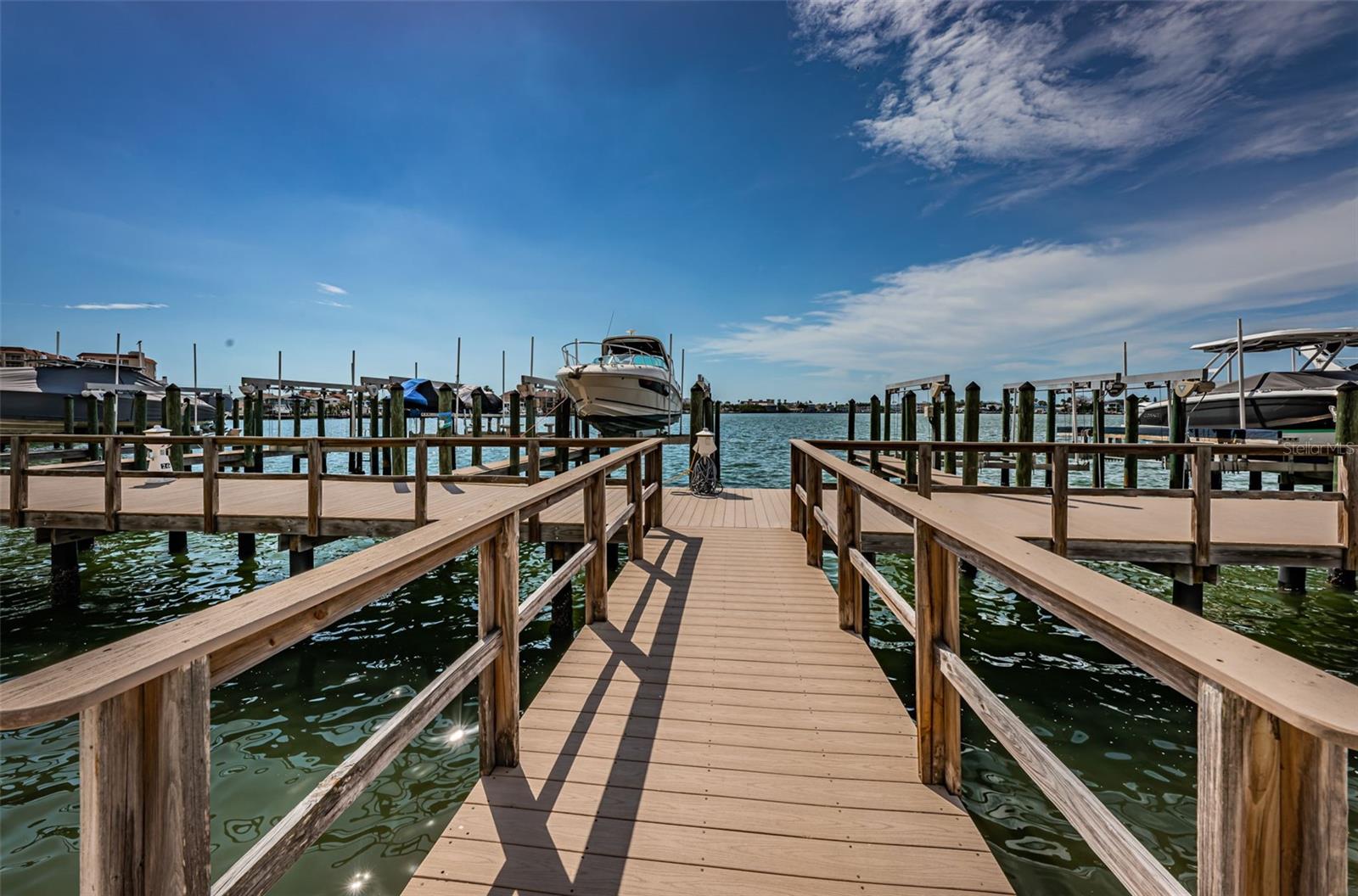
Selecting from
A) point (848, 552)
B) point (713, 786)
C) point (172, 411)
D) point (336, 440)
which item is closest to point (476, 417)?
point (172, 411)

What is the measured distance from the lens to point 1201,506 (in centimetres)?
461

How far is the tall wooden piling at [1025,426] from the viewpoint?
335 inches

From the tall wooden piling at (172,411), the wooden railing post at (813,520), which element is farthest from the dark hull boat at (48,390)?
the wooden railing post at (813,520)

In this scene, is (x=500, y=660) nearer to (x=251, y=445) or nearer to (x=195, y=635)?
(x=195, y=635)

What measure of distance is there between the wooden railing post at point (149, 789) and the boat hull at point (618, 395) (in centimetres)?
1527

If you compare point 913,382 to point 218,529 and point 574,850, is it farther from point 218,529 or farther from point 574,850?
point 218,529

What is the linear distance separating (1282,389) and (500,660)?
19765mm

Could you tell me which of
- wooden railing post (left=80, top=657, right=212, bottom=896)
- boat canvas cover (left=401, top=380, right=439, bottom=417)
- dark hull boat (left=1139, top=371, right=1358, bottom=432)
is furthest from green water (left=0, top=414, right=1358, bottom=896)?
boat canvas cover (left=401, top=380, right=439, bottom=417)

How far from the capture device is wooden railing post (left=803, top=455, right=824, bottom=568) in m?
4.92

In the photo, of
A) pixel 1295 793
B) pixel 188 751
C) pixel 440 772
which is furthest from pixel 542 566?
pixel 1295 793

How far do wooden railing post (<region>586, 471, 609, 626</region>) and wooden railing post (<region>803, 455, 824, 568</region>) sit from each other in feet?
7.06

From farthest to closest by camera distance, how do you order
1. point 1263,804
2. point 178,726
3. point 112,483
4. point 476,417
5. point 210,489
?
1. point 476,417
2. point 112,483
3. point 210,489
4. point 178,726
5. point 1263,804

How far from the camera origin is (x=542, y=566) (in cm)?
832

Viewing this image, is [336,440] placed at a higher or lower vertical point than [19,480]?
higher
